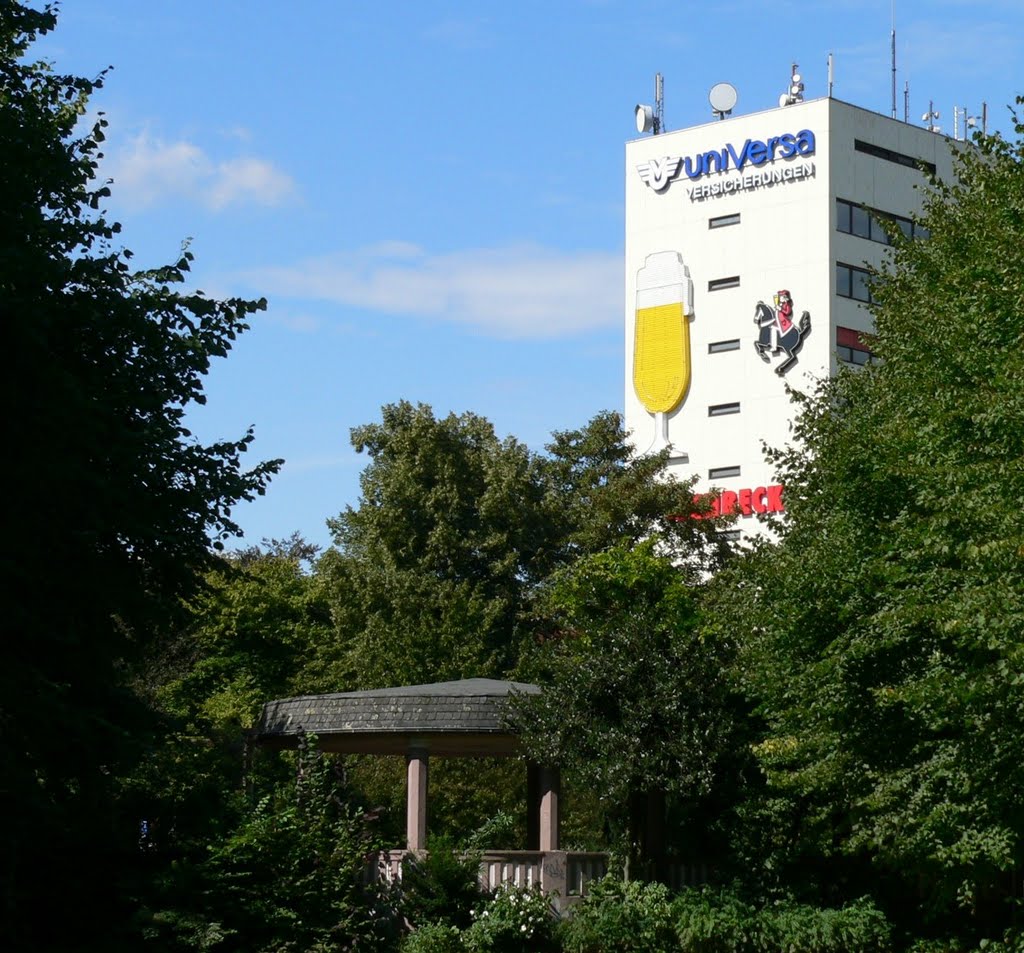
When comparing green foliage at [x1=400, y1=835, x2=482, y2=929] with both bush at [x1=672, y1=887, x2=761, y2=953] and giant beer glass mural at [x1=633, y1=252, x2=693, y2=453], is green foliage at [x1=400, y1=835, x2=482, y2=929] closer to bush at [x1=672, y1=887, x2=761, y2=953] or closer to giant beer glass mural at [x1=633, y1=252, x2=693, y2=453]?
bush at [x1=672, y1=887, x2=761, y2=953]

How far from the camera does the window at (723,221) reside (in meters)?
70.0

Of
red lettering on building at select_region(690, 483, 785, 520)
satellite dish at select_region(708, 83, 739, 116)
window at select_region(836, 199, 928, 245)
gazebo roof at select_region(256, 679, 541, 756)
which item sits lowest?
gazebo roof at select_region(256, 679, 541, 756)

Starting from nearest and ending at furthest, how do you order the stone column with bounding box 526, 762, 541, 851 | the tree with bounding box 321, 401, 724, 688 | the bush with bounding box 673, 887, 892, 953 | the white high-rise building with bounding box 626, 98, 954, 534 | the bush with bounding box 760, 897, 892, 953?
the bush with bounding box 673, 887, 892, 953
the bush with bounding box 760, 897, 892, 953
the stone column with bounding box 526, 762, 541, 851
the tree with bounding box 321, 401, 724, 688
the white high-rise building with bounding box 626, 98, 954, 534

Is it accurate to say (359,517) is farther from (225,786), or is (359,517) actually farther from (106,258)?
(106,258)

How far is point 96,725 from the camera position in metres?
21.7

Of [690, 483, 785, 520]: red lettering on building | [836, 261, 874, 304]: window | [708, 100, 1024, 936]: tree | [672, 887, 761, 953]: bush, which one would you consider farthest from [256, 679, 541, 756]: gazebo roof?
[836, 261, 874, 304]: window

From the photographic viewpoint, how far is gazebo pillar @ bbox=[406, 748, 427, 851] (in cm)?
2750

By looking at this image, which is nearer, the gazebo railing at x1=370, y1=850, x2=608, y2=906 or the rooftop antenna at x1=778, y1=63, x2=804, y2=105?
the gazebo railing at x1=370, y1=850, x2=608, y2=906

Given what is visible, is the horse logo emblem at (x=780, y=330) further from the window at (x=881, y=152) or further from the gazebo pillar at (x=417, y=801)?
the gazebo pillar at (x=417, y=801)

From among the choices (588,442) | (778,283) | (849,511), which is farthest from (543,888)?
(778,283)

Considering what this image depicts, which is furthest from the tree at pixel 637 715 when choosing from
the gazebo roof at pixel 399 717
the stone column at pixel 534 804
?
the stone column at pixel 534 804

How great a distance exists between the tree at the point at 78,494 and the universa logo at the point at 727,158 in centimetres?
4631

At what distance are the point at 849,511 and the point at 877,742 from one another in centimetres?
331

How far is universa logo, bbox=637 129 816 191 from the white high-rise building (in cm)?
6
